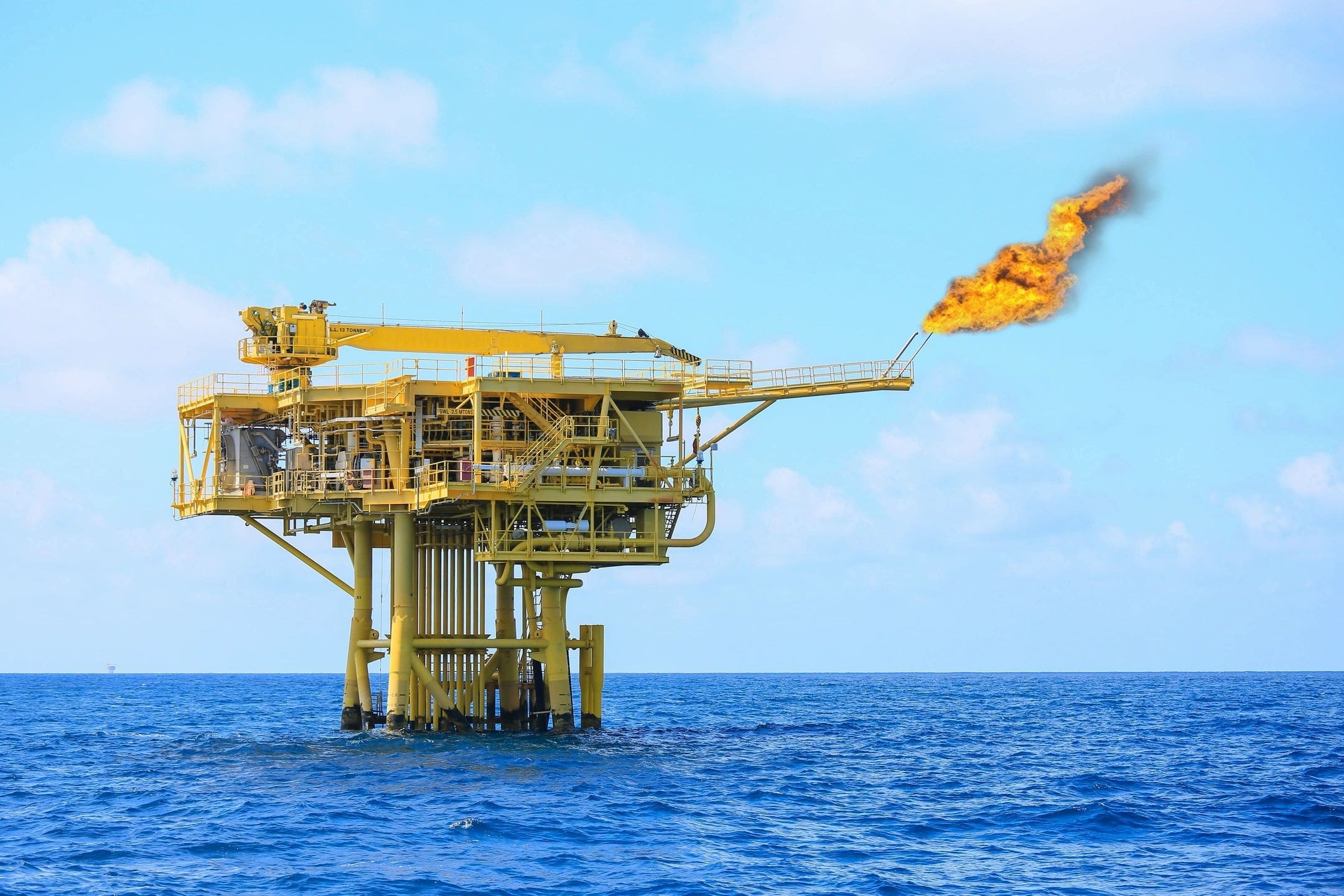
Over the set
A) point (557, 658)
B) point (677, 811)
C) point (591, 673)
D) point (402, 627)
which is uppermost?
point (402, 627)

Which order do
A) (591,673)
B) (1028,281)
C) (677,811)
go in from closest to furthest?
(677,811)
(1028,281)
(591,673)

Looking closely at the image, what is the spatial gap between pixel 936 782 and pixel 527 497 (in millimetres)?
12276

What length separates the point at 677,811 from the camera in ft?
110

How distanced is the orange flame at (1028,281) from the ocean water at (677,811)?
37.3 feet

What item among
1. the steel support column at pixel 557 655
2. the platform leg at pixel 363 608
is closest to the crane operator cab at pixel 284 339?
the platform leg at pixel 363 608

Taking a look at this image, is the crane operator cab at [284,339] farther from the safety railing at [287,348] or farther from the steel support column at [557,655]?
the steel support column at [557,655]

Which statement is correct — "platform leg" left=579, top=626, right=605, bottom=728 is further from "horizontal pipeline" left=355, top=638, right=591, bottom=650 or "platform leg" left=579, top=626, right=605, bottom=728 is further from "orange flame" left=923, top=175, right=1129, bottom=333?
"orange flame" left=923, top=175, right=1129, bottom=333

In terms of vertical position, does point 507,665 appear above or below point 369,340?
below

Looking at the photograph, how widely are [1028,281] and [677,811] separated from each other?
17.0m

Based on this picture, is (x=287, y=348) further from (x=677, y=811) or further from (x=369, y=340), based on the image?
(x=677, y=811)

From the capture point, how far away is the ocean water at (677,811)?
27.1 m

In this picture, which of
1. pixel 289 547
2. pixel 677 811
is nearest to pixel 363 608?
pixel 289 547

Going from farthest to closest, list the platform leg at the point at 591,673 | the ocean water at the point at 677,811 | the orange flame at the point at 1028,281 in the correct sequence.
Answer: the platform leg at the point at 591,673 < the orange flame at the point at 1028,281 < the ocean water at the point at 677,811

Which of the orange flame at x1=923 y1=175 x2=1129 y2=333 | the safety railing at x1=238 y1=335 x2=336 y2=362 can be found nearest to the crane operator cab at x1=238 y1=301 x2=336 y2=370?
the safety railing at x1=238 y1=335 x2=336 y2=362
